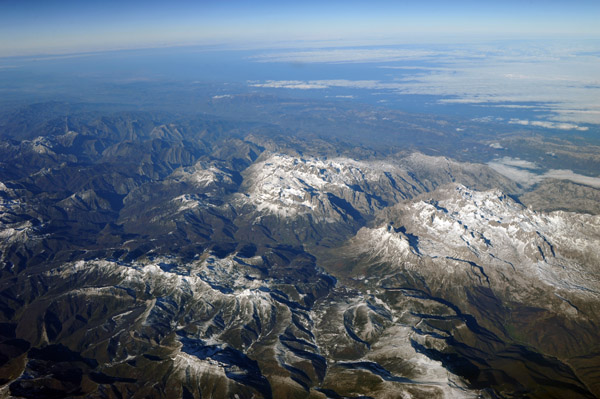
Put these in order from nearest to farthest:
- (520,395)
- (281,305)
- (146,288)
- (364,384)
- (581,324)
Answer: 1. (520,395)
2. (364,384)
3. (581,324)
4. (281,305)
5. (146,288)

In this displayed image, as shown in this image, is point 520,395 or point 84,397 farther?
point 84,397

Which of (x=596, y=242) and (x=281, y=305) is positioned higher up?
(x=596, y=242)

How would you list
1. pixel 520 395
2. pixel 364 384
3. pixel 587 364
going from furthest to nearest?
pixel 587 364 < pixel 364 384 < pixel 520 395

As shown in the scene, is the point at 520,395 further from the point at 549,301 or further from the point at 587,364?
the point at 549,301

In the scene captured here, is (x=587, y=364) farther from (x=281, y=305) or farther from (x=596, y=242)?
(x=281, y=305)

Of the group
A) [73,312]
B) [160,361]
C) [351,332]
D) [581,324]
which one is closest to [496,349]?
[581,324]

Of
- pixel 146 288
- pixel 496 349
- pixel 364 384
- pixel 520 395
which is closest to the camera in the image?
pixel 520 395

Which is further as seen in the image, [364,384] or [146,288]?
[146,288]

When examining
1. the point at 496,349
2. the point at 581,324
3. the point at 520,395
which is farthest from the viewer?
the point at 581,324

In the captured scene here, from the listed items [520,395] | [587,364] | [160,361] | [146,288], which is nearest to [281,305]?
[160,361]
